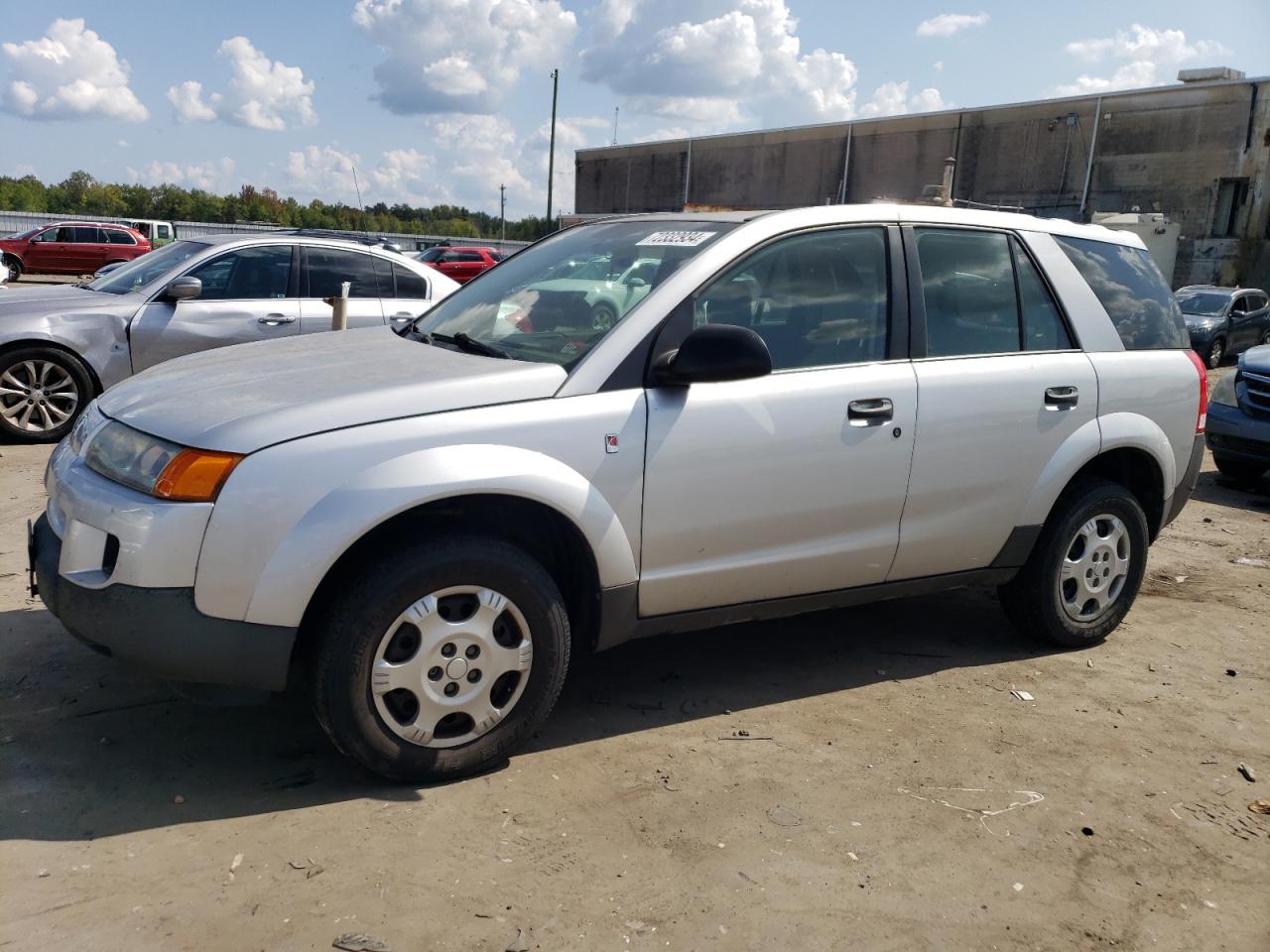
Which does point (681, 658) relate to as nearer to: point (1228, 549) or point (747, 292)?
point (747, 292)

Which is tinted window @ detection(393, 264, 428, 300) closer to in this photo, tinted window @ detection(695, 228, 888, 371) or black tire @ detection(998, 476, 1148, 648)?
tinted window @ detection(695, 228, 888, 371)

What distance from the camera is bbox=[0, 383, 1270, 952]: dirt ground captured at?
2719mm

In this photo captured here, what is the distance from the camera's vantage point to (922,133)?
49.2 meters

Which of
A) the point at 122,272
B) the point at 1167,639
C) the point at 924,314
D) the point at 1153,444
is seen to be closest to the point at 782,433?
the point at 924,314

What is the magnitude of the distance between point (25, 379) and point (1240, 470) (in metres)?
9.91

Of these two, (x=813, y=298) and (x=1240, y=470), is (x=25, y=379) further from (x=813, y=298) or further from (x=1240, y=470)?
(x=1240, y=470)

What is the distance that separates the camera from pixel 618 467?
3414 millimetres

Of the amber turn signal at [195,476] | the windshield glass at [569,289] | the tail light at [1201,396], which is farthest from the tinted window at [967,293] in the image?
the amber turn signal at [195,476]

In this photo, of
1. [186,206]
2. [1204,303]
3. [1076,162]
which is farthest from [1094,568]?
[186,206]

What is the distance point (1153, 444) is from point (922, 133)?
48.3 metres

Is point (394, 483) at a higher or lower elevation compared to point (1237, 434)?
higher

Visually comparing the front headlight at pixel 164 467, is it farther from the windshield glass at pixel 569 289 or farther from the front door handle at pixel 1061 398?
the front door handle at pixel 1061 398

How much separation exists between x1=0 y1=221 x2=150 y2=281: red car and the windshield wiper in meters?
28.9

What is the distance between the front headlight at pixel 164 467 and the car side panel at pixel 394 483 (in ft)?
0.18
